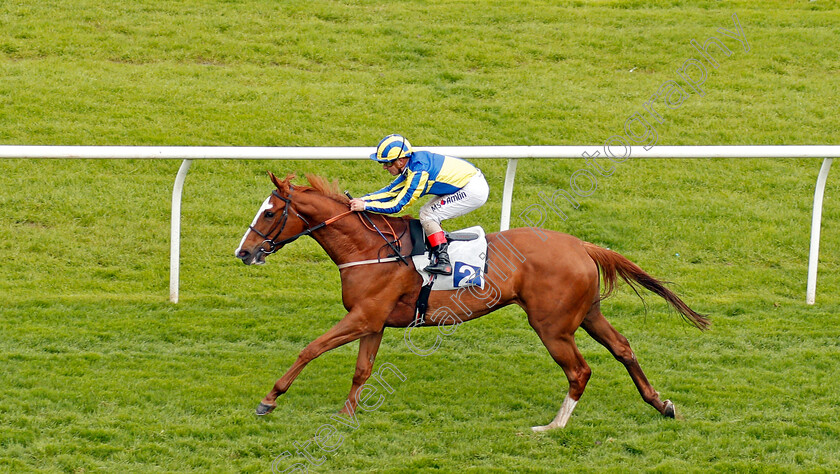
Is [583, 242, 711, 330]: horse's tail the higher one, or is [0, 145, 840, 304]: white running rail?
[0, 145, 840, 304]: white running rail

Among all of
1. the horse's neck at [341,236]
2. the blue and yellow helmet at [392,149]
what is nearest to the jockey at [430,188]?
the blue and yellow helmet at [392,149]

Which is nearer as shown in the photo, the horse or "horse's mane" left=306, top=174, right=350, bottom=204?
the horse

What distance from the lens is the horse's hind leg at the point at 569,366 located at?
16.8 ft

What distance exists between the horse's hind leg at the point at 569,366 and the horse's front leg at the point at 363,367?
0.99 metres

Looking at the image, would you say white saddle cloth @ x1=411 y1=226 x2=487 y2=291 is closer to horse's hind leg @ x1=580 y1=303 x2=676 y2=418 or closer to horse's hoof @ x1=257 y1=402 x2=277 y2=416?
horse's hind leg @ x1=580 y1=303 x2=676 y2=418

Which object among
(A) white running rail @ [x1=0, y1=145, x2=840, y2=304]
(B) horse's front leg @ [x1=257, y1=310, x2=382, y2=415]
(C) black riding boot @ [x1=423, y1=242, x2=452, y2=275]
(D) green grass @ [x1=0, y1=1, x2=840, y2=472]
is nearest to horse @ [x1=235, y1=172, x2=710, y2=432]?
(B) horse's front leg @ [x1=257, y1=310, x2=382, y2=415]

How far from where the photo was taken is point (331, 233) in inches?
207

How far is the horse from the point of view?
5.15m

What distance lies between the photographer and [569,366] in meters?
5.17

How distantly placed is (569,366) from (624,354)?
1.32ft

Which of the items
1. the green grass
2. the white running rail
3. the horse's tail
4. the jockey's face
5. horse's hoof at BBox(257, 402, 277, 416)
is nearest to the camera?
the green grass

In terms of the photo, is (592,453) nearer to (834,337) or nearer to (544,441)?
(544,441)

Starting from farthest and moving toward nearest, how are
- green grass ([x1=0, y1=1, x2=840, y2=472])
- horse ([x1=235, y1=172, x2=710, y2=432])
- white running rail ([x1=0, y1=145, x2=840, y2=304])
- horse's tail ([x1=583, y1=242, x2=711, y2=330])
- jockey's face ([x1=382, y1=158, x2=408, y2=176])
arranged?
1. white running rail ([x1=0, y1=145, x2=840, y2=304])
2. horse's tail ([x1=583, y1=242, x2=711, y2=330])
3. jockey's face ([x1=382, y1=158, x2=408, y2=176])
4. horse ([x1=235, y1=172, x2=710, y2=432])
5. green grass ([x1=0, y1=1, x2=840, y2=472])

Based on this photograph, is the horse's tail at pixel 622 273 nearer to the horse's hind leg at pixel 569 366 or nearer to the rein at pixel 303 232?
the horse's hind leg at pixel 569 366
